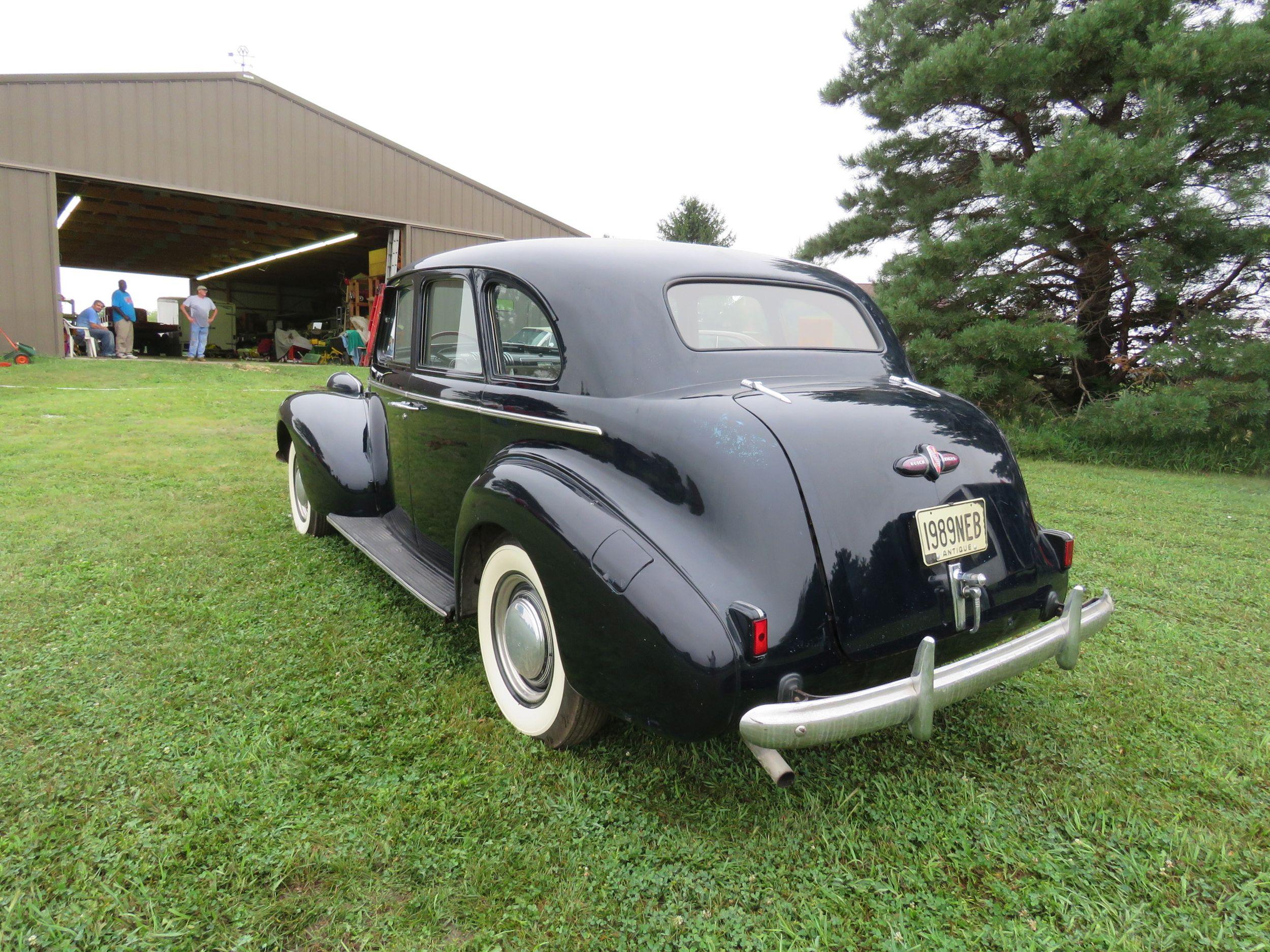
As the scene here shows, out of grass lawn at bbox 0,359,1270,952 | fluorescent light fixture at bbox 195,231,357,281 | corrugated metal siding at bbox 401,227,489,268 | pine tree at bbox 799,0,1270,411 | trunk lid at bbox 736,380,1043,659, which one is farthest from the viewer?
fluorescent light fixture at bbox 195,231,357,281

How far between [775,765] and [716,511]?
68 centimetres

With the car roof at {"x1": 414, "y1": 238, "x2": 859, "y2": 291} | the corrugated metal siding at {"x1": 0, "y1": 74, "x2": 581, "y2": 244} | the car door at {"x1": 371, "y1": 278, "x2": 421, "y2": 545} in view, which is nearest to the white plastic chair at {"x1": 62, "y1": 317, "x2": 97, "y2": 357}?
the corrugated metal siding at {"x1": 0, "y1": 74, "x2": 581, "y2": 244}

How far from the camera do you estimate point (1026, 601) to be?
238 centimetres

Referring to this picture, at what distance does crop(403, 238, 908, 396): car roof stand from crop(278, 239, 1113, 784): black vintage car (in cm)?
1

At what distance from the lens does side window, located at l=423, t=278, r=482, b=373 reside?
311 centimetres

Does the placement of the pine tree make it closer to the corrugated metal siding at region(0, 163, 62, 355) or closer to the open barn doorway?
the open barn doorway

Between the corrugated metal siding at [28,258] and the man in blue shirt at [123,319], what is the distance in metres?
2.03

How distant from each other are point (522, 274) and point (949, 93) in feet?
28.9

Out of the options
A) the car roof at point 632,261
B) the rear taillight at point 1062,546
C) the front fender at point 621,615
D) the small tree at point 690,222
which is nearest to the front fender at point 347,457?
the car roof at point 632,261

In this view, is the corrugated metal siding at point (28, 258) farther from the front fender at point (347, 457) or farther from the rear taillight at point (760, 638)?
the rear taillight at point (760, 638)

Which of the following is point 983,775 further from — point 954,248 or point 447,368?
point 954,248

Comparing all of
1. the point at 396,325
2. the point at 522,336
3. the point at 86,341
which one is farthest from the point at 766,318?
the point at 86,341

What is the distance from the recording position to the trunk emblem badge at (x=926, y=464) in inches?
86.0

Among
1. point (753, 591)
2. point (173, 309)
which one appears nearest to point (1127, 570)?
point (753, 591)
